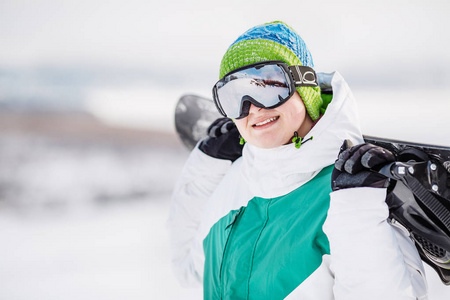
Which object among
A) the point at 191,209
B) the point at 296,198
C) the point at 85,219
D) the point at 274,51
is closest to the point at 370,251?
the point at 296,198

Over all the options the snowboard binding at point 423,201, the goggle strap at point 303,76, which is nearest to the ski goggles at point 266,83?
the goggle strap at point 303,76

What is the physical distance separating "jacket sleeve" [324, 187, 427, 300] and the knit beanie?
374mm

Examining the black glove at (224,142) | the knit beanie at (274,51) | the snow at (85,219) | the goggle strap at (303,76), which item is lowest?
the snow at (85,219)

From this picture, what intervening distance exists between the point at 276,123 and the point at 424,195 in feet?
1.45

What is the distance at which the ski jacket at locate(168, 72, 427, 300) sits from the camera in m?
0.86

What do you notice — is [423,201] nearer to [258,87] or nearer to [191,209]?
[258,87]

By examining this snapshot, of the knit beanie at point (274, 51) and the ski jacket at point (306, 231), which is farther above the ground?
the knit beanie at point (274, 51)

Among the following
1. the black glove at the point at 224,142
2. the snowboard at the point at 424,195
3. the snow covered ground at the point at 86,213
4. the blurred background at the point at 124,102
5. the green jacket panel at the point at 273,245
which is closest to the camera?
the snowboard at the point at 424,195

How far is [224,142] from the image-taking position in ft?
5.12

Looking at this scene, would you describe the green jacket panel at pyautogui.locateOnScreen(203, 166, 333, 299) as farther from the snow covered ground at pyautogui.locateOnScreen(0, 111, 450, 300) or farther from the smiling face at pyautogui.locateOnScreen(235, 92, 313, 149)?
the snow covered ground at pyautogui.locateOnScreen(0, 111, 450, 300)

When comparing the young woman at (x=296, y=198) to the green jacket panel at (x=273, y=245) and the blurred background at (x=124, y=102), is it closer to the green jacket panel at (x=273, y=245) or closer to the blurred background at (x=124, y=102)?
the green jacket panel at (x=273, y=245)

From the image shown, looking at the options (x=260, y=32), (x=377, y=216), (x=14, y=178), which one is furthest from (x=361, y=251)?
(x=14, y=178)

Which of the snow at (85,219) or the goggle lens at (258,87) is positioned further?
the snow at (85,219)

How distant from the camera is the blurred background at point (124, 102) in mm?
2777
